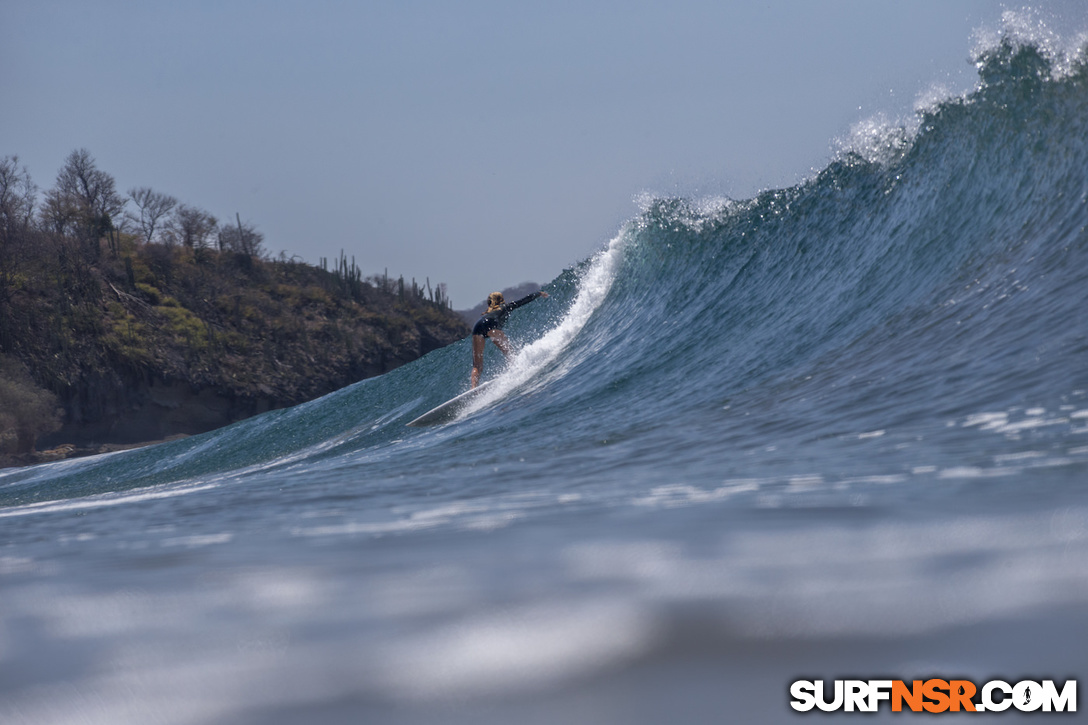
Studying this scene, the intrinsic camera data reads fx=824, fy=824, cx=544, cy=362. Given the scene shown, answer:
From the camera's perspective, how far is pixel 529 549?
1.74m

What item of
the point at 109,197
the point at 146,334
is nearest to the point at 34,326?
the point at 146,334

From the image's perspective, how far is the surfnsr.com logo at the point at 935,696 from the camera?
894 millimetres

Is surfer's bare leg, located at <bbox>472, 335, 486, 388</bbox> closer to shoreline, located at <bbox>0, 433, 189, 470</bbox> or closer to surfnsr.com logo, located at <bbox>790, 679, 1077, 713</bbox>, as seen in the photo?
surfnsr.com logo, located at <bbox>790, 679, 1077, 713</bbox>

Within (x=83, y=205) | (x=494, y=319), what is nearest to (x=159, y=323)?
(x=83, y=205)

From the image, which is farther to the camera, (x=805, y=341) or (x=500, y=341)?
(x=500, y=341)

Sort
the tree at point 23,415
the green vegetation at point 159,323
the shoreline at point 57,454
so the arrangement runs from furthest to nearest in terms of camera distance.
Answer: the green vegetation at point 159,323 → the tree at point 23,415 → the shoreline at point 57,454

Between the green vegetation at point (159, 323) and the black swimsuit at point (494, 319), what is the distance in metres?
23.8

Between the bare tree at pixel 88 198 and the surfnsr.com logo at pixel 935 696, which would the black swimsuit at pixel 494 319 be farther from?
the bare tree at pixel 88 198

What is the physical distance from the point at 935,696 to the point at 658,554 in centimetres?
69

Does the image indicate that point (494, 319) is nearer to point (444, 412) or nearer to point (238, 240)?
point (444, 412)

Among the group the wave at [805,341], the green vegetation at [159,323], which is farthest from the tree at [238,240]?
the wave at [805,341]

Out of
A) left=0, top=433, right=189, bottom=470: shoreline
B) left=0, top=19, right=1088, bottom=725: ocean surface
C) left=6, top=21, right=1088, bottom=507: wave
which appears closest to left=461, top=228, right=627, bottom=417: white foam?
left=6, top=21, right=1088, bottom=507: wave

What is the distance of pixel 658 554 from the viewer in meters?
1.58

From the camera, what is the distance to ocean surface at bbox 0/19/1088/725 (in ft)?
3.34
